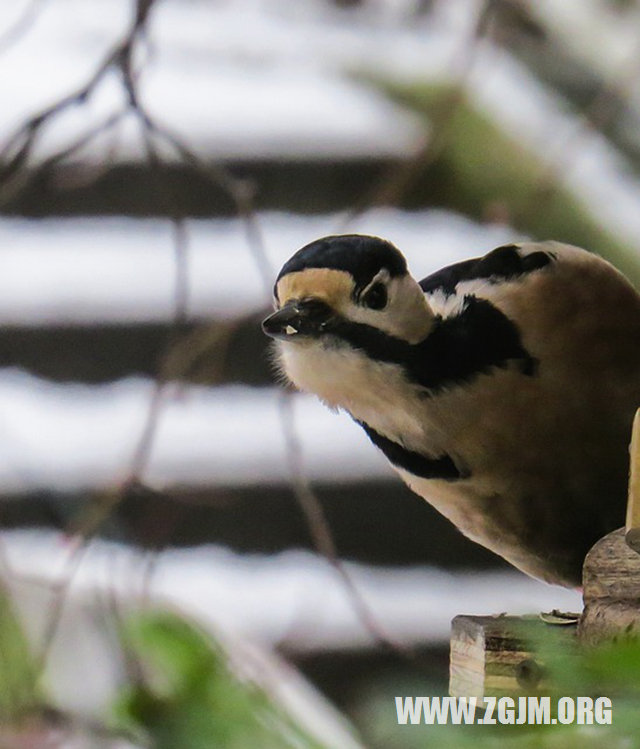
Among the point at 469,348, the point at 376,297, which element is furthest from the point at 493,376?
the point at 376,297

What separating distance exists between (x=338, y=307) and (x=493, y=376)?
0.57 ft

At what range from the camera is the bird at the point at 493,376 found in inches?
26.9

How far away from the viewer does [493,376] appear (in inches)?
32.0

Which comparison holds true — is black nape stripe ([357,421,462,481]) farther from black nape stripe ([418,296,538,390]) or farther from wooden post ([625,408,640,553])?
wooden post ([625,408,640,553])

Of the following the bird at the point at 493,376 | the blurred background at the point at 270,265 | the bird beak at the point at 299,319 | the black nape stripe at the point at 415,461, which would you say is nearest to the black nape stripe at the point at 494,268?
the bird at the point at 493,376

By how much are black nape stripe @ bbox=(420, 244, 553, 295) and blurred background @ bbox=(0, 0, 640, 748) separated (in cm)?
52

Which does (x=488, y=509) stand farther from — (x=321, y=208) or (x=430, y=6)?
(x=430, y=6)

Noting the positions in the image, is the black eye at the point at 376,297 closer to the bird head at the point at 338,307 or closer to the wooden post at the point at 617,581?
the bird head at the point at 338,307

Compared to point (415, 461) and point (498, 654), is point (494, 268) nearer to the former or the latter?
A: point (415, 461)

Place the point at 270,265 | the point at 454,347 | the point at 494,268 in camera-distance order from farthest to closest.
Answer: the point at 270,265 < the point at 494,268 < the point at 454,347

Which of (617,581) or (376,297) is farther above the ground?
(376,297)

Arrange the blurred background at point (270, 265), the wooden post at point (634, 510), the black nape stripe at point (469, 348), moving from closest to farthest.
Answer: the wooden post at point (634, 510) < the black nape stripe at point (469, 348) < the blurred background at point (270, 265)

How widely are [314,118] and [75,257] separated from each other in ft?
1.08

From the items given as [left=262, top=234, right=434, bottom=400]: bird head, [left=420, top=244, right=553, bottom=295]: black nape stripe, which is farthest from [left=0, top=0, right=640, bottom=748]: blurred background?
[left=262, top=234, right=434, bottom=400]: bird head
